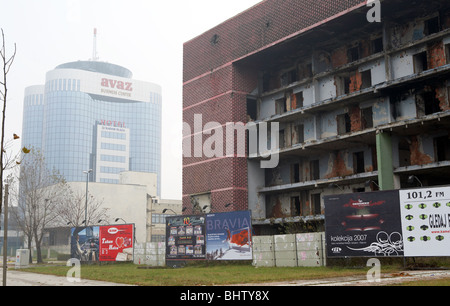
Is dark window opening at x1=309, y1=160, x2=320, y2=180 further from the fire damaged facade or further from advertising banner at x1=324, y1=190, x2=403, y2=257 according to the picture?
advertising banner at x1=324, y1=190, x2=403, y2=257

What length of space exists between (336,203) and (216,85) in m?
26.0

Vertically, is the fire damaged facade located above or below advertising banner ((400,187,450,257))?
above

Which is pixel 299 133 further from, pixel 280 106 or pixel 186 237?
pixel 186 237

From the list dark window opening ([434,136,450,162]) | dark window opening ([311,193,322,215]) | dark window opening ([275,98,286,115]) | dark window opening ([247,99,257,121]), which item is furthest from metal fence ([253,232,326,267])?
dark window opening ([247,99,257,121])

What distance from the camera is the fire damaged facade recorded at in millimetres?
33094

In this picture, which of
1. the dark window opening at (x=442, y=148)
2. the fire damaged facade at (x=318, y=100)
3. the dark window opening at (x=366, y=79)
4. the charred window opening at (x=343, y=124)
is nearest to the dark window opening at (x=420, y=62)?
the fire damaged facade at (x=318, y=100)

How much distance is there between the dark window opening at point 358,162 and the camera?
37875 mm

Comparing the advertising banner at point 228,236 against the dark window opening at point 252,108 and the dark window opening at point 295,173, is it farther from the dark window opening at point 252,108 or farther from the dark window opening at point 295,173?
the dark window opening at point 252,108

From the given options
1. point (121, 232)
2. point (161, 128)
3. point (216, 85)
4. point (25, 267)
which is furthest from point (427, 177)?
point (161, 128)

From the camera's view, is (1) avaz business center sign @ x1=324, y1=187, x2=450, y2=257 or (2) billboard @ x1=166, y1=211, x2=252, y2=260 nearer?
(1) avaz business center sign @ x1=324, y1=187, x2=450, y2=257

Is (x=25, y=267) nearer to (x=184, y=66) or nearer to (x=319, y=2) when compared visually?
(x=184, y=66)

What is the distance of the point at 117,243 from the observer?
36.9 m

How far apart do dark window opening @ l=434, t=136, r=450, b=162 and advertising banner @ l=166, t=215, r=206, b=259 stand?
53.1 ft

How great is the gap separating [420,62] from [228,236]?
17851 mm
